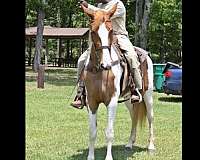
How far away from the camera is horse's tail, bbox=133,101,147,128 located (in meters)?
6.92

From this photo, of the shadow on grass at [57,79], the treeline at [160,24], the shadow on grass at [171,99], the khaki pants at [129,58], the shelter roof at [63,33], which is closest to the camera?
the khaki pants at [129,58]

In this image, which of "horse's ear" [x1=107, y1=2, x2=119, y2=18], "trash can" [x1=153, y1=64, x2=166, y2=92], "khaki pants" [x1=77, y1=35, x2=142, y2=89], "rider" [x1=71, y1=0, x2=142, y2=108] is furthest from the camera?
"trash can" [x1=153, y1=64, x2=166, y2=92]

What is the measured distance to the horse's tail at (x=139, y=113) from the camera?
692 centimetres

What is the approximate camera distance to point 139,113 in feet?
22.9

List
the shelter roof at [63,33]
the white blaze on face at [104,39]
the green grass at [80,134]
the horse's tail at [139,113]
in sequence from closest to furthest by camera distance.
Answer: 1. the white blaze on face at [104,39]
2. the green grass at [80,134]
3. the horse's tail at [139,113]
4. the shelter roof at [63,33]

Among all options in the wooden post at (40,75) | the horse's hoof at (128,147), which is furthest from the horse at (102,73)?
the wooden post at (40,75)

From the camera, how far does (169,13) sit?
37.3 m

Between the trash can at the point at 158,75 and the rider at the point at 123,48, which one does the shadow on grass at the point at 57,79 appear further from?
the rider at the point at 123,48

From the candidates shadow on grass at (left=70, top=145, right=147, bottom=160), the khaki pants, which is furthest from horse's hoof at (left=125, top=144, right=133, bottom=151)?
the khaki pants

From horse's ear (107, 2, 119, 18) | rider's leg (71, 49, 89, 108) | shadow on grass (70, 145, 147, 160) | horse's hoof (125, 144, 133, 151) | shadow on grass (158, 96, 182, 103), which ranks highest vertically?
horse's ear (107, 2, 119, 18)

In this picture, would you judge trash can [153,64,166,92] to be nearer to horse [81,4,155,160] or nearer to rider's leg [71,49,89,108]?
rider's leg [71,49,89,108]

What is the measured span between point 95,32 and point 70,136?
9.71ft
